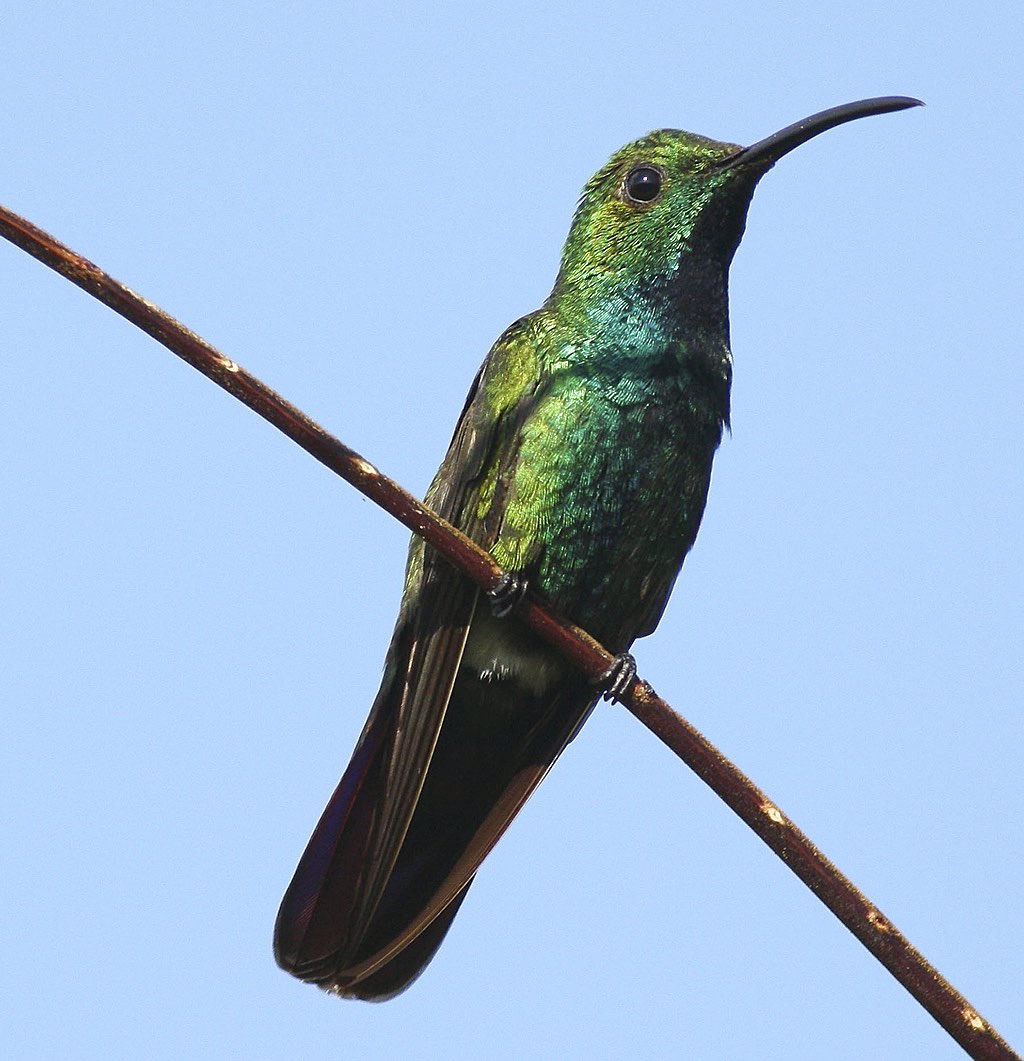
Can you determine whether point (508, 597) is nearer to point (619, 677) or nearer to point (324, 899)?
point (619, 677)

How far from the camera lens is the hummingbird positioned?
4941 mm

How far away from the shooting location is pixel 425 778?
4.98 metres

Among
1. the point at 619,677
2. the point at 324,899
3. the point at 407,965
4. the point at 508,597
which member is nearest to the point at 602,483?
the point at 508,597

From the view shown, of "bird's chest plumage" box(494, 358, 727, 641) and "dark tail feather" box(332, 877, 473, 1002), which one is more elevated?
"bird's chest plumage" box(494, 358, 727, 641)

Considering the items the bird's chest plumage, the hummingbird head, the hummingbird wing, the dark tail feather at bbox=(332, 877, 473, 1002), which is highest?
the hummingbird head

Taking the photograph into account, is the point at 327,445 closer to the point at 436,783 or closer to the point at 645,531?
the point at 645,531

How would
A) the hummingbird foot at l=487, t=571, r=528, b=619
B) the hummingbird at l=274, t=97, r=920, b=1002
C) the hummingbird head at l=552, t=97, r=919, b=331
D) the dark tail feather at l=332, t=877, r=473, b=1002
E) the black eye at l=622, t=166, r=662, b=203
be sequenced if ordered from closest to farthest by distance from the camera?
the hummingbird foot at l=487, t=571, r=528, b=619, the hummingbird at l=274, t=97, r=920, b=1002, the dark tail feather at l=332, t=877, r=473, b=1002, the hummingbird head at l=552, t=97, r=919, b=331, the black eye at l=622, t=166, r=662, b=203

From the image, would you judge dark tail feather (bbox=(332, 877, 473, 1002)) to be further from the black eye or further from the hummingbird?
the black eye

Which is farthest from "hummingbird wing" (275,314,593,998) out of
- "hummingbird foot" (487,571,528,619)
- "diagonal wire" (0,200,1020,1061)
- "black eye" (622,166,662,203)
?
"diagonal wire" (0,200,1020,1061)

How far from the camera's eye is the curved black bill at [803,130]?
17.8ft

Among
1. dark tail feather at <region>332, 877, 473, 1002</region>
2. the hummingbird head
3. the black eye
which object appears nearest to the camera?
dark tail feather at <region>332, 877, 473, 1002</region>

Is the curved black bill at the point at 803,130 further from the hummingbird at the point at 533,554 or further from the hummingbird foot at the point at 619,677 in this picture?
the hummingbird foot at the point at 619,677

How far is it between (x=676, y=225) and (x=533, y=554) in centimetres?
146

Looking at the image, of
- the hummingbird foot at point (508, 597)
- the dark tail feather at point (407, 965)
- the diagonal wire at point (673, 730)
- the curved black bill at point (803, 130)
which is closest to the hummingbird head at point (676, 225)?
the curved black bill at point (803, 130)
